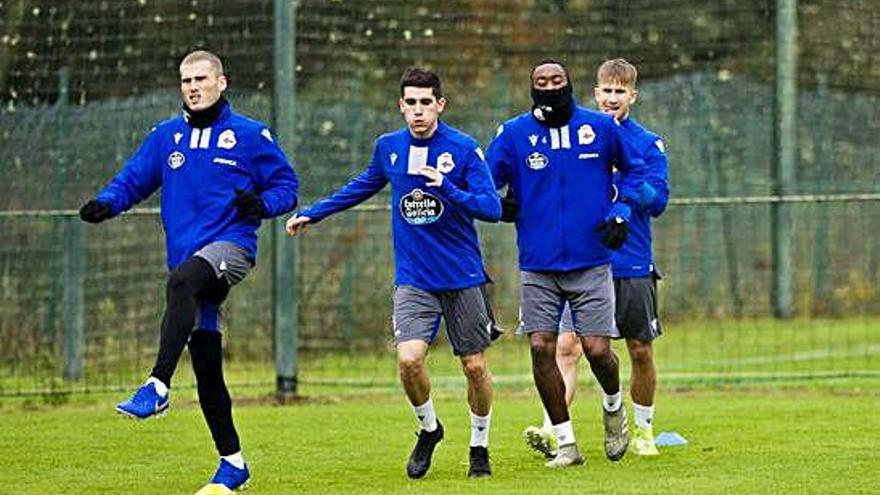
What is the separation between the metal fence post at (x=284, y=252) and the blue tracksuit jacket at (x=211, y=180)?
17.9 ft

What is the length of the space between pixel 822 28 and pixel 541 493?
7821 millimetres

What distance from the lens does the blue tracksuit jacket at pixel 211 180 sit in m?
9.68

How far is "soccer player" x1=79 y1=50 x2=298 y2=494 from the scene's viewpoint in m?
9.62

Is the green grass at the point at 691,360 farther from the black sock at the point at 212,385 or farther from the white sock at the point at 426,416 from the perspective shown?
the black sock at the point at 212,385

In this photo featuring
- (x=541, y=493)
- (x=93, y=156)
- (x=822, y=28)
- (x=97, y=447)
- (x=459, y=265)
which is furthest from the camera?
(x=822, y=28)

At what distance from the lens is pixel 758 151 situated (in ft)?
53.8

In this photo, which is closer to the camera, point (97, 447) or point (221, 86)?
point (221, 86)

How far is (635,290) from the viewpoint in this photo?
457 inches

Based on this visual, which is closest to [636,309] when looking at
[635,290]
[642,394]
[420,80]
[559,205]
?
[635,290]

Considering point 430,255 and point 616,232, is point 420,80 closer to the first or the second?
point 430,255

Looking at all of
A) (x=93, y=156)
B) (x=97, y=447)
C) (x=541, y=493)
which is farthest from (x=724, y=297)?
(x=541, y=493)

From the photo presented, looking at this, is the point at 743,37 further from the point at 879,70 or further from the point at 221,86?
the point at 221,86

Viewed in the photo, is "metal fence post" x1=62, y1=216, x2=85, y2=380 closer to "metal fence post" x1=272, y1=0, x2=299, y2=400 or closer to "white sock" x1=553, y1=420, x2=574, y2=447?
"metal fence post" x1=272, y1=0, x2=299, y2=400

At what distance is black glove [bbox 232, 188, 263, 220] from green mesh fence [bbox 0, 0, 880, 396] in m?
5.89
